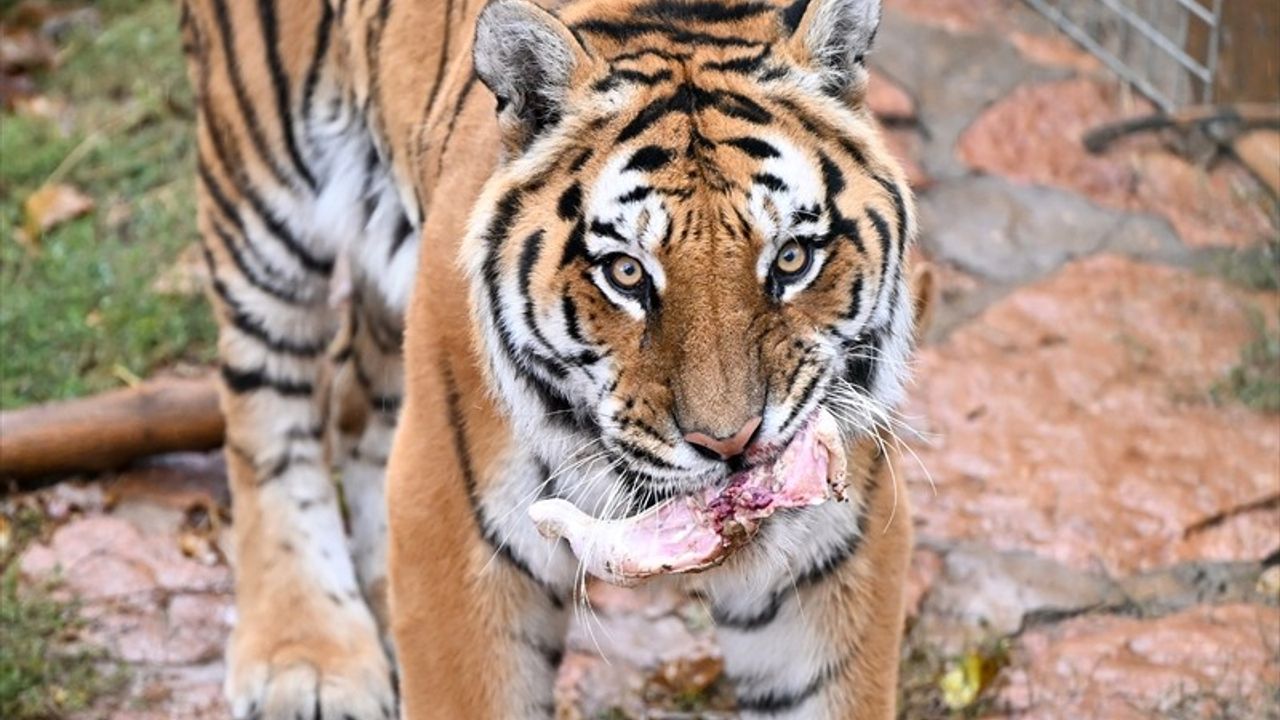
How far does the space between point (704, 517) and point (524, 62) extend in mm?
621

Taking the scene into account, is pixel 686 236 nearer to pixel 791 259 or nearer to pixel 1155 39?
pixel 791 259

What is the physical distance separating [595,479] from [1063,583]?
139 centimetres

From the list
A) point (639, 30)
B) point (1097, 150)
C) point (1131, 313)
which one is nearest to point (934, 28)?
point (1097, 150)

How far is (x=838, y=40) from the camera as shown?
8.31ft

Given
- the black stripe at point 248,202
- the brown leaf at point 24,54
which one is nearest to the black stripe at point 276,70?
the black stripe at point 248,202

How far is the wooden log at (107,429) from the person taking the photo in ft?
13.0

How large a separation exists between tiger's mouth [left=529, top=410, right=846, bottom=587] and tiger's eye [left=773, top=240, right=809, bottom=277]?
0.62 ft

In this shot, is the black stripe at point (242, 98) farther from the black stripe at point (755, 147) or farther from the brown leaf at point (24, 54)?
the brown leaf at point (24, 54)

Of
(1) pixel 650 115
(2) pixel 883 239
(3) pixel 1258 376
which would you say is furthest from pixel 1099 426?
(1) pixel 650 115

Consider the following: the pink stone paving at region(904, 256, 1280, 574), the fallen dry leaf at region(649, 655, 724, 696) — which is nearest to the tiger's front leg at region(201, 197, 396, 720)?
the fallen dry leaf at region(649, 655, 724, 696)

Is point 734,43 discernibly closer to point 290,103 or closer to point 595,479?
point 595,479

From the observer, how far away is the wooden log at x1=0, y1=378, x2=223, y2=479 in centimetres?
397

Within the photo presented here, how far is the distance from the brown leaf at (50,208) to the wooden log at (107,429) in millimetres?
1099

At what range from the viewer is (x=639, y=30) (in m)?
2.61
